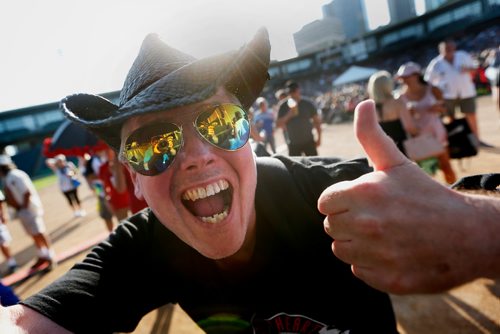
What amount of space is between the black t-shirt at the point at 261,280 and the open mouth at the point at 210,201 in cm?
19

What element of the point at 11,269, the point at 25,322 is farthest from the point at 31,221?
the point at 25,322

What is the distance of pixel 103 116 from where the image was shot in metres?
1.44

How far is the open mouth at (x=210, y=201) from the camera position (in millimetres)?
1396

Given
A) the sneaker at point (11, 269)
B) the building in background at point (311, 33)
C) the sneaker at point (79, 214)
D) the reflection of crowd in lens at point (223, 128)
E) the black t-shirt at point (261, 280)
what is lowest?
the sneaker at point (79, 214)

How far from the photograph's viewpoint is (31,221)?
5109 millimetres

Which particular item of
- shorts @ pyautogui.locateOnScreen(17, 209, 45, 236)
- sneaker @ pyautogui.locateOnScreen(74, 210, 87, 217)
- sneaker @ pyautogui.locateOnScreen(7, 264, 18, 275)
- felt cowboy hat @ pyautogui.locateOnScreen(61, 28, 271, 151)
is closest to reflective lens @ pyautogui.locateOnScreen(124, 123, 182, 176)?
felt cowboy hat @ pyautogui.locateOnScreen(61, 28, 271, 151)

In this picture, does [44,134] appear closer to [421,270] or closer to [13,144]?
[13,144]

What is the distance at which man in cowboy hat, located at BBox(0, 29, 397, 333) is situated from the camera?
130 centimetres

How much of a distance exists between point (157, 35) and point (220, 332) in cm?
168

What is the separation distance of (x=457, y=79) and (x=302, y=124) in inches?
134

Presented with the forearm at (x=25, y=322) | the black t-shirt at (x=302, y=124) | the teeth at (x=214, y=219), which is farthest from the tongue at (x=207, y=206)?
the black t-shirt at (x=302, y=124)

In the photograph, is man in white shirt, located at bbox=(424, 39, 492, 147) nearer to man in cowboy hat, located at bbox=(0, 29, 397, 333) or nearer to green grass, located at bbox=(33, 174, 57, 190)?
man in cowboy hat, located at bbox=(0, 29, 397, 333)

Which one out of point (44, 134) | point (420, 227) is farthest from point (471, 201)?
point (44, 134)

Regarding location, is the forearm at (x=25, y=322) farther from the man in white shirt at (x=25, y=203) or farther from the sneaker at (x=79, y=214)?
the sneaker at (x=79, y=214)
